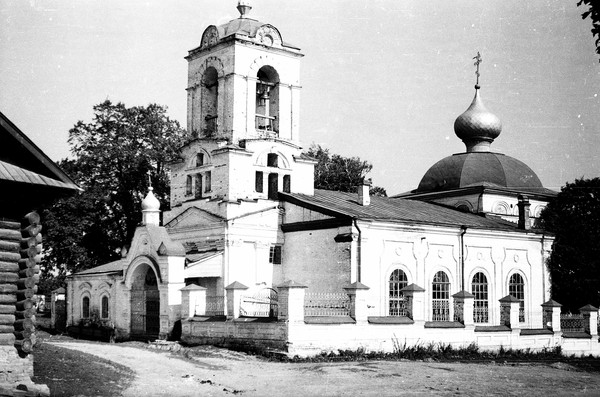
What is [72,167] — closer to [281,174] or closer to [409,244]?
[281,174]

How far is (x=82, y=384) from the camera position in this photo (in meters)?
15.9

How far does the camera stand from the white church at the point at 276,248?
89.1 feet

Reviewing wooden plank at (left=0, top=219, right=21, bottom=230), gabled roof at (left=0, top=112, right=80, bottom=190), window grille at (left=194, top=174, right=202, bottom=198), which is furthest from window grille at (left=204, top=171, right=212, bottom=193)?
wooden plank at (left=0, top=219, right=21, bottom=230)

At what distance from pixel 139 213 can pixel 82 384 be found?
2409 centimetres

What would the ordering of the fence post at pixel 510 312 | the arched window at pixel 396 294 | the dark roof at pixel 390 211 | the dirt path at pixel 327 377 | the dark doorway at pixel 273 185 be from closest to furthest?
the dirt path at pixel 327 377
the fence post at pixel 510 312
the dark roof at pixel 390 211
the arched window at pixel 396 294
the dark doorway at pixel 273 185

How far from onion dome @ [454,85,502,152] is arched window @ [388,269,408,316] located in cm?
1406

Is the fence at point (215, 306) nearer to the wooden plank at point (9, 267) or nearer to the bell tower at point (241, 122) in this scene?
the bell tower at point (241, 122)

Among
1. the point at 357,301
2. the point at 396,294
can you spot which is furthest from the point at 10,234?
the point at 396,294

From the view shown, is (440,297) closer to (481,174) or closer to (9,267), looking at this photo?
(481,174)

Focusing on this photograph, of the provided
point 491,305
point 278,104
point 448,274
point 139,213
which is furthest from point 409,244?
point 139,213

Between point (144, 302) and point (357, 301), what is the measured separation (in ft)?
29.5

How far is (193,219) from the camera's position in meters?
31.4

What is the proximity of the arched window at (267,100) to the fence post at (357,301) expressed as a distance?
32.8 ft

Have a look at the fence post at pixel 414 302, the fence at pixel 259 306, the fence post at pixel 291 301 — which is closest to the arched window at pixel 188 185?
the fence at pixel 259 306
